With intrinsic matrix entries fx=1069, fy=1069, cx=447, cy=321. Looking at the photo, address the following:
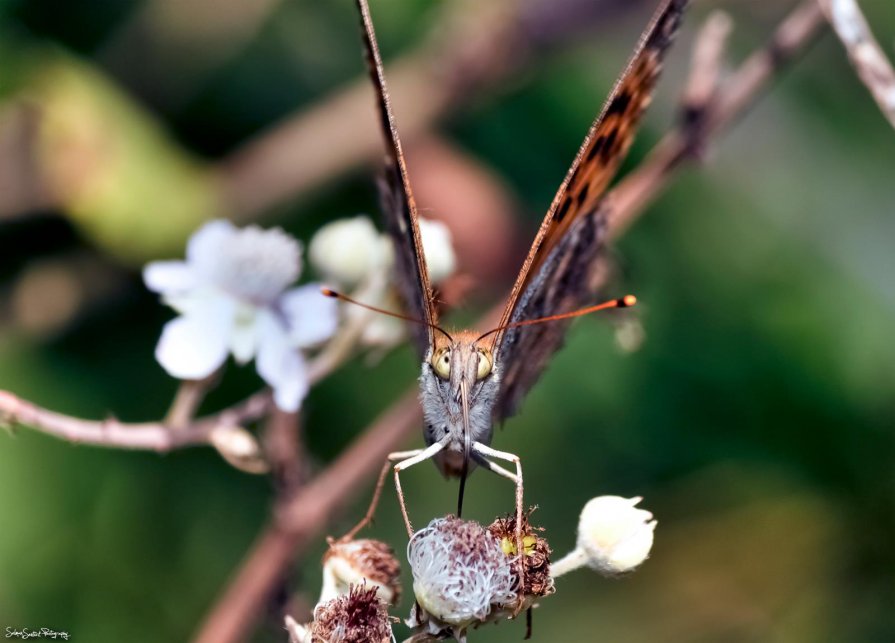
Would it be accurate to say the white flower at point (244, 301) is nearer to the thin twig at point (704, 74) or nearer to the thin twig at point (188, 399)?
the thin twig at point (188, 399)

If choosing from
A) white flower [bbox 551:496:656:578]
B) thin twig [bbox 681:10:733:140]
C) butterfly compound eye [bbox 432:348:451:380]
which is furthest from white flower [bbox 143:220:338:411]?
thin twig [bbox 681:10:733:140]

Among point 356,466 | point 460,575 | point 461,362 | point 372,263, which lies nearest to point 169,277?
point 372,263

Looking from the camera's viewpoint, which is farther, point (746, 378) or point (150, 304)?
point (746, 378)

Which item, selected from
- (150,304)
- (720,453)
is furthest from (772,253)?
(150,304)

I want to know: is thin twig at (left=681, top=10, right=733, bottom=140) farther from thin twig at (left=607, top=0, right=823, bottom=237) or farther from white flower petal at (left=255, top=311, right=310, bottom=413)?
white flower petal at (left=255, top=311, right=310, bottom=413)

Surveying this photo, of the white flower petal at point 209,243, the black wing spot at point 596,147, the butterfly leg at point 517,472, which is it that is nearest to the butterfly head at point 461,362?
the butterfly leg at point 517,472

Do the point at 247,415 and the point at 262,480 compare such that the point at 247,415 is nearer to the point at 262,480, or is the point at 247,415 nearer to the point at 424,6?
the point at 262,480
